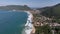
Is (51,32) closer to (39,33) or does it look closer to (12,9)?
(39,33)

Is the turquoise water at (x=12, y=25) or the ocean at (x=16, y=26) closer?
the ocean at (x=16, y=26)

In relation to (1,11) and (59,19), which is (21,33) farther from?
(1,11)

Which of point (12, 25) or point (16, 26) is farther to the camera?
point (12, 25)

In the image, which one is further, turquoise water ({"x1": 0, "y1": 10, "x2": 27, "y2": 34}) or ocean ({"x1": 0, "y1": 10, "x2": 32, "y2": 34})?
turquoise water ({"x1": 0, "y1": 10, "x2": 27, "y2": 34})

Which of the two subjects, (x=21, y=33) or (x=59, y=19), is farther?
(x=59, y=19)

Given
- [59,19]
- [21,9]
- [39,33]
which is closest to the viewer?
[39,33]

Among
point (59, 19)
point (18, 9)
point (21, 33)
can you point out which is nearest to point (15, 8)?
point (18, 9)

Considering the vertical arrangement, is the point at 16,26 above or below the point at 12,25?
above

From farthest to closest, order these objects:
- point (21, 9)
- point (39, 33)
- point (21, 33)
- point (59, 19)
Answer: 1. point (21, 9)
2. point (59, 19)
3. point (21, 33)
4. point (39, 33)

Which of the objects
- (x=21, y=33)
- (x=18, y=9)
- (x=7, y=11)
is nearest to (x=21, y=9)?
(x=18, y=9)
